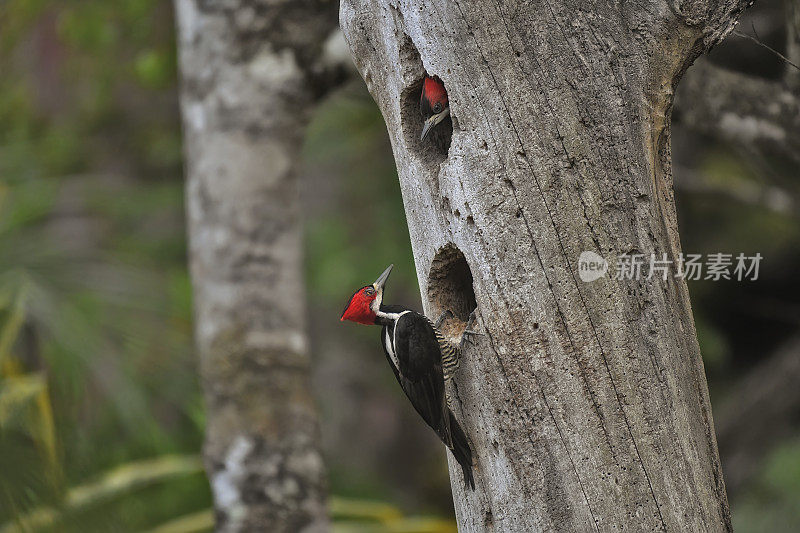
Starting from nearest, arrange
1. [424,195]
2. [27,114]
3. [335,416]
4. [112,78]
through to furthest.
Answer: [424,195] < [112,78] < [27,114] < [335,416]

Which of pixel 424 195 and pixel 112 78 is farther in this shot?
pixel 112 78

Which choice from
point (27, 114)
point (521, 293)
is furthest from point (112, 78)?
point (521, 293)

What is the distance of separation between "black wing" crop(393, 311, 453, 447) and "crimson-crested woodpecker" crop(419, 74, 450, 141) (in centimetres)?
57

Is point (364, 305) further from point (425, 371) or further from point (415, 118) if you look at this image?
point (415, 118)

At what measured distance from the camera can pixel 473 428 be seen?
2.31 m

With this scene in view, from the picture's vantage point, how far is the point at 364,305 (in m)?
2.72

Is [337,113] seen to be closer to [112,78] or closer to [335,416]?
[112,78]

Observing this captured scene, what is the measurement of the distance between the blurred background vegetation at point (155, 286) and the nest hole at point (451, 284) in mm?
754

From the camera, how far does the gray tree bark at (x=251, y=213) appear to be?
13.5ft

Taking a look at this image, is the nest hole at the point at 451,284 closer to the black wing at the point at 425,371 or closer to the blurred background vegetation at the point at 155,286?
the black wing at the point at 425,371

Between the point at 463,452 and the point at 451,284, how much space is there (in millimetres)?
531

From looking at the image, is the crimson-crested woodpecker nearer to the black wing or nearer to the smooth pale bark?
the black wing

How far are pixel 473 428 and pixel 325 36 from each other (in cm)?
262

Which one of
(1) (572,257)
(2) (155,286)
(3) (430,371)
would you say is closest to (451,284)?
(3) (430,371)
